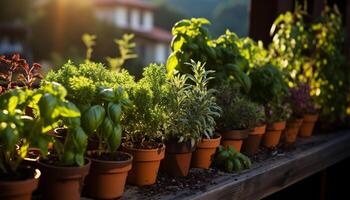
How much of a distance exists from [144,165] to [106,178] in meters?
0.20

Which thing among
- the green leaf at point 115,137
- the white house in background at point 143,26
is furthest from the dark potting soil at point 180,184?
the white house in background at point 143,26

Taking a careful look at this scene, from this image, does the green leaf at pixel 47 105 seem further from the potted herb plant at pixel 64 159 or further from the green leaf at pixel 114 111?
the green leaf at pixel 114 111

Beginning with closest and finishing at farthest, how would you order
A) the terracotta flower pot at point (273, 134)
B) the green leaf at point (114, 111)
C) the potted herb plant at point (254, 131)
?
the green leaf at point (114, 111)
the potted herb plant at point (254, 131)
the terracotta flower pot at point (273, 134)

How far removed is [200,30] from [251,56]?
516 millimetres

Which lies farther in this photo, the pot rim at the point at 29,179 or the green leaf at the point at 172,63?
the green leaf at the point at 172,63

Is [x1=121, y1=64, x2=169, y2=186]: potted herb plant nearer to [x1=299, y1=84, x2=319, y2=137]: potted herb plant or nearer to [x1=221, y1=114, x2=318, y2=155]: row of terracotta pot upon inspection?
[x1=221, y1=114, x2=318, y2=155]: row of terracotta pot

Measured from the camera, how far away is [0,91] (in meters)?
1.65

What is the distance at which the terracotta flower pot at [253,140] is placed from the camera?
2.42m

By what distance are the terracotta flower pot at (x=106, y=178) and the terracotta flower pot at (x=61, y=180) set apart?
4.0 inches

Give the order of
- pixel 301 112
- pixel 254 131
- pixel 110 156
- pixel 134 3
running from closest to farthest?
pixel 110 156, pixel 254 131, pixel 301 112, pixel 134 3

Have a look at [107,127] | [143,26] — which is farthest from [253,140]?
[143,26]

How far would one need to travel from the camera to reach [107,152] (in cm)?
169

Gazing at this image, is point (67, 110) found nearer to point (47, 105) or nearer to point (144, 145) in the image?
point (47, 105)

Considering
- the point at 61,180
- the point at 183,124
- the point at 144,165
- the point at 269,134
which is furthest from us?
the point at 269,134
